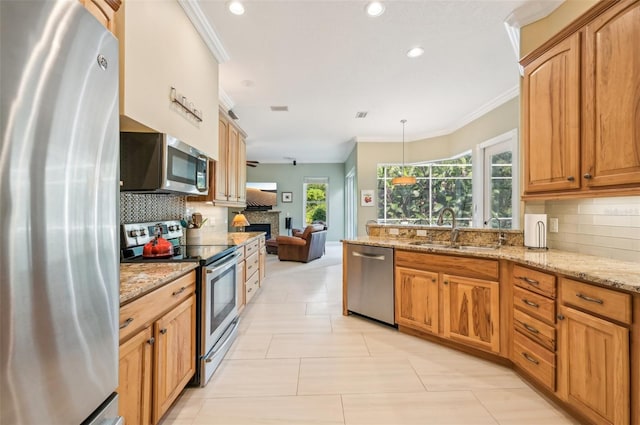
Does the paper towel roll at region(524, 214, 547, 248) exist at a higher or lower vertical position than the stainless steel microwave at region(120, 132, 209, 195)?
lower

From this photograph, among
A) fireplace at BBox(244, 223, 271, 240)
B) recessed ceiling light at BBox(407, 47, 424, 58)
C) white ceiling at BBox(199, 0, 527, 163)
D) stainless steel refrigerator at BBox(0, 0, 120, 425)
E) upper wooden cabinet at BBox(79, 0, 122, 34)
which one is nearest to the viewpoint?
stainless steel refrigerator at BBox(0, 0, 120, 425)

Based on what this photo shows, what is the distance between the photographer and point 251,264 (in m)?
3.49

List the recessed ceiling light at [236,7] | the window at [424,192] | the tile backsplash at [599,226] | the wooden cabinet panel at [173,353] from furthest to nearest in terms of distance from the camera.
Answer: the window at [424,192] < the recessed ceiling light at [236,7] < the tile backsplash at [599,226] < the wooden cabinet panel at [173,353]

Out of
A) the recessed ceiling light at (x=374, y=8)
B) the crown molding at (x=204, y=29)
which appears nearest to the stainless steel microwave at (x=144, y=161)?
the crown molding at (x=204, y=29)

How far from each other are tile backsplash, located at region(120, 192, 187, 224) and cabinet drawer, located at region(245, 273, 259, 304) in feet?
3.60

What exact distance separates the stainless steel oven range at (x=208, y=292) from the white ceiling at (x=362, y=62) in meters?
1.91

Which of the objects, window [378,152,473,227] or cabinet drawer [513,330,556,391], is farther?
window [378,152,473,227]

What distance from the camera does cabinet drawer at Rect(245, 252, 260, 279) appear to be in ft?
10.8

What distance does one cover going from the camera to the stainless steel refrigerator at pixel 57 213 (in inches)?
23.1

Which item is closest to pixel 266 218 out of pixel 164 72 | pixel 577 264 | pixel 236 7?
pixel 236 7

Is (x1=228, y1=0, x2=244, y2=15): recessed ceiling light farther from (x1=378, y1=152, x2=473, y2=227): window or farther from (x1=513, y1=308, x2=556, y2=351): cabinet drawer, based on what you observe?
(x1=378, y1=152, x2=473, y2=227): window

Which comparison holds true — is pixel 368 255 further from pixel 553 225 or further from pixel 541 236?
pixel 553 225

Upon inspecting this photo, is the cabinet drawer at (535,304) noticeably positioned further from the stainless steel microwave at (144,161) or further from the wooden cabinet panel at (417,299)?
the stainless steel microwave at (144,161)

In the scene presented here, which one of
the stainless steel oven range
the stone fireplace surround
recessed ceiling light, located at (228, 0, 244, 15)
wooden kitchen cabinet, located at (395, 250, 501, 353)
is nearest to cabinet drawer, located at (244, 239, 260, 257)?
the stainless steel oven range
